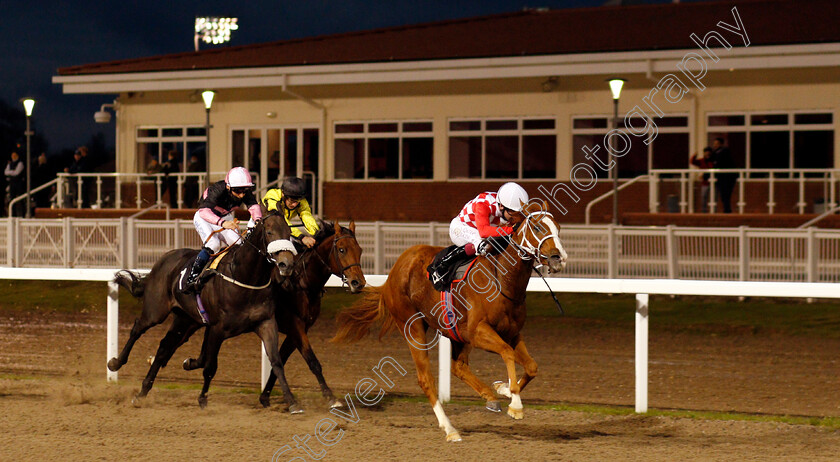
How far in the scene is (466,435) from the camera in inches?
239

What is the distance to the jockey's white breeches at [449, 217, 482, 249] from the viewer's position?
644 centimetres

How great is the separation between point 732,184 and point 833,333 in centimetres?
607

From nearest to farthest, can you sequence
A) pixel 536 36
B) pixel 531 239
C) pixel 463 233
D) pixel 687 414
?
pixel 531 239, pixel 463 233, pixel 687 414, pixel 536 36

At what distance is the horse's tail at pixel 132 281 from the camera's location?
7857mm

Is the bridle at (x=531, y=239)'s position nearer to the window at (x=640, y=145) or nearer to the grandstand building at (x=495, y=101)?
the grandstand building at (x=495, y=101)

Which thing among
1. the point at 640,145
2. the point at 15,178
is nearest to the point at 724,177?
the point at 640,145

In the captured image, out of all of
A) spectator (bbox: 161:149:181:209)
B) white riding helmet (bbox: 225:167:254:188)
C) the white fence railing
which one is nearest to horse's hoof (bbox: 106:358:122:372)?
white riding helmet (bbox: 225:167:254:188)

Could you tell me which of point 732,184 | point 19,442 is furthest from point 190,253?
point 732,184

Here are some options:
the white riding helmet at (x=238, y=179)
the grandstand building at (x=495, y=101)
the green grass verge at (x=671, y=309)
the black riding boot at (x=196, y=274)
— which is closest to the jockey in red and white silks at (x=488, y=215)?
the white riding helmet at (x=238, y=179)

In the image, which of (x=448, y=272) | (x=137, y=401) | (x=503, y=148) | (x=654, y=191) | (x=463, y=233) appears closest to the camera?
(x=448, y=272)

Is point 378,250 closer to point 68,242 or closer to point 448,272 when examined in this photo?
point 68,242

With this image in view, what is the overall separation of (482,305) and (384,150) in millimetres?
16168

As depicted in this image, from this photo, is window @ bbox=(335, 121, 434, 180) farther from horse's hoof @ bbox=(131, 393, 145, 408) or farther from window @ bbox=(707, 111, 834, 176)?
→ horse's hoof @ bbox=(131, 393, 145, 408)

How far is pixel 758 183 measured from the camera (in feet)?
62.6
